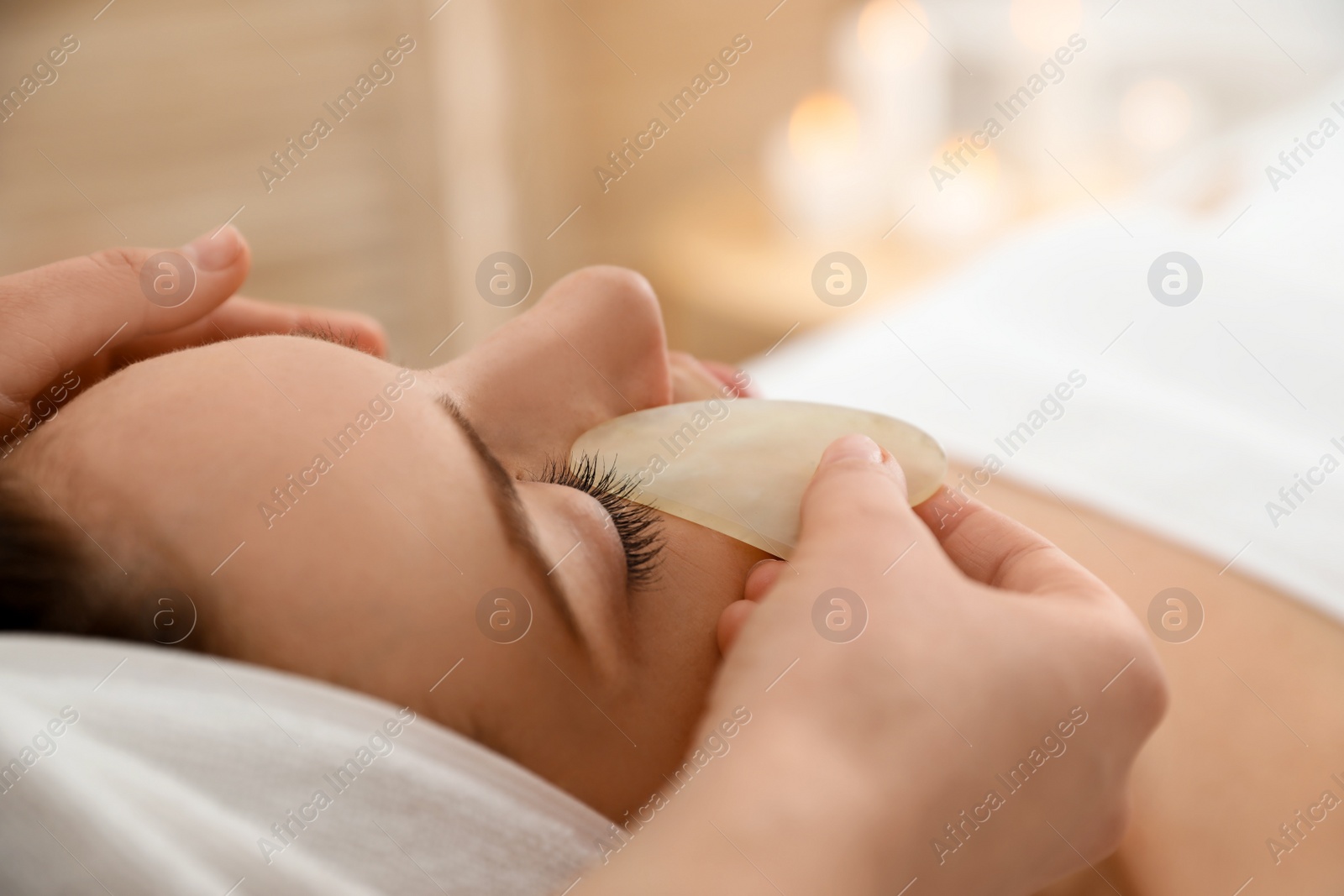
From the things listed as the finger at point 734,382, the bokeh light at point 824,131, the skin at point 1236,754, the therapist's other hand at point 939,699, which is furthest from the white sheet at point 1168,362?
the bokeh light at point 824,131

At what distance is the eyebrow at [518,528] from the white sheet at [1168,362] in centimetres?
60

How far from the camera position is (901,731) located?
41cm

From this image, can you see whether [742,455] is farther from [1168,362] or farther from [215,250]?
[1168,362]

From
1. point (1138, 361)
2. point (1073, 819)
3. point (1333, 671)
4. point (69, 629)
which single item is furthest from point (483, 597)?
point (1138, 361)

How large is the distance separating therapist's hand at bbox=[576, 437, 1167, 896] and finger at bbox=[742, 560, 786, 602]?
0.22 ft

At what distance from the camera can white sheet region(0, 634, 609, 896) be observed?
0.35 metres

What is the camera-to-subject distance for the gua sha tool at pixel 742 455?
0.58 m

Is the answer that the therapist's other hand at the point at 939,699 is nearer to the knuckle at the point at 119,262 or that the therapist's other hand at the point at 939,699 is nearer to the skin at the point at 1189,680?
the skin at the point at 1189,680

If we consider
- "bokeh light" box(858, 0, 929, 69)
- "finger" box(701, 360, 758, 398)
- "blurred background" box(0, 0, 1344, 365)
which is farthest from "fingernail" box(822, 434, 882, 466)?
"bokeh light" box(858, 0, 929, 69)

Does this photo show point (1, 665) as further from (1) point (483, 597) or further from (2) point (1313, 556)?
(2) point (1313, 556)

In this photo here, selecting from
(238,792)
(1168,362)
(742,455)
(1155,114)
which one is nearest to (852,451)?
(742,455)

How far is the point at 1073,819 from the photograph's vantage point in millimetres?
477

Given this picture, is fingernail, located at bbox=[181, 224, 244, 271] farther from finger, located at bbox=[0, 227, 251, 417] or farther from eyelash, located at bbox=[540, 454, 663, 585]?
eyelash, located at bbox=[540, 454, 663, 585]

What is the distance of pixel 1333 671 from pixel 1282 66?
4.67 ft
